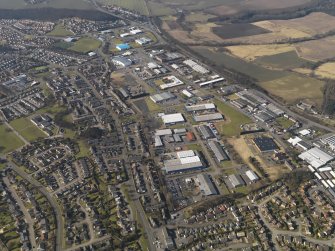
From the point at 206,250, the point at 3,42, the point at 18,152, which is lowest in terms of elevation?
the point at 3,42

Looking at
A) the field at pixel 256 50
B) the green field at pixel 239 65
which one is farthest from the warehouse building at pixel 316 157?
the field at pixel 256 50

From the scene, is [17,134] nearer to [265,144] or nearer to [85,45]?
[265,144]

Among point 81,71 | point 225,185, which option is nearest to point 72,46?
point 81,71

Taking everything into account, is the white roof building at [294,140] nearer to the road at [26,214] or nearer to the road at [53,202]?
the road at [53,202]

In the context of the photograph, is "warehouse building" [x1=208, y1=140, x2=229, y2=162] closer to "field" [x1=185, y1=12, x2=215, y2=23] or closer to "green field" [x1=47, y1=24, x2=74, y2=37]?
"green field" [x1=47, y1=24, x2=74, y2=37]

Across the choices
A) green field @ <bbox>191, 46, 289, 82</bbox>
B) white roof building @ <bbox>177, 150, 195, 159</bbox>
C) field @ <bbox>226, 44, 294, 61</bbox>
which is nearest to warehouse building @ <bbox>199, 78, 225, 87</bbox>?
Answer: green field @ <bbox>191, 46, 289, 82</bbox>

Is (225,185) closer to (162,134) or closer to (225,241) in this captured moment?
Answer: (225,241)
